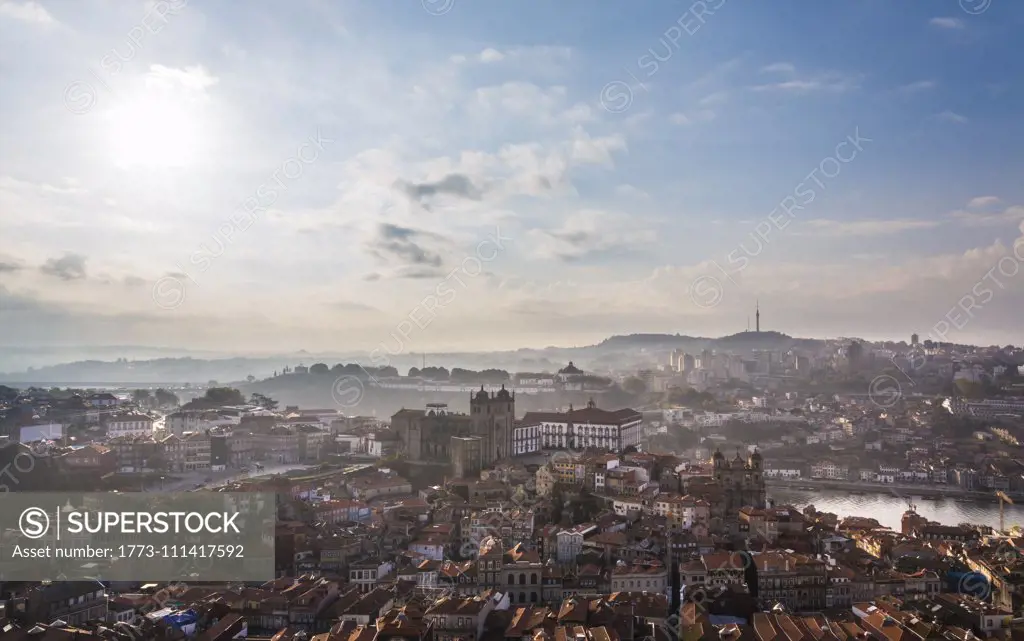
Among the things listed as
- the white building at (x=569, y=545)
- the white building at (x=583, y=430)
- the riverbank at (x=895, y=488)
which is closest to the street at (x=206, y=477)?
the white building at (x=583, y=430)

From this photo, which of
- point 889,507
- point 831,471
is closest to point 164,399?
point 831,471

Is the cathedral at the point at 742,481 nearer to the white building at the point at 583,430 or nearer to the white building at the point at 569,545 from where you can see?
the white building at the point at 569,545

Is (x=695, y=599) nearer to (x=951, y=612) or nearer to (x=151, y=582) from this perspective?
(x=951, y=612)

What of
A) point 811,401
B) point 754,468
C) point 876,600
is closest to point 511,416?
point 754,468

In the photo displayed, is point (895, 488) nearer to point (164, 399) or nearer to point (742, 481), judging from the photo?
point (742, 481)

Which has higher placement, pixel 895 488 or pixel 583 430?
pixel 583 430

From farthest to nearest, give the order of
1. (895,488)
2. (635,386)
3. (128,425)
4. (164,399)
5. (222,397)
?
(635,386)
(164,399)
(222,397)
(128,425)
(895,488)

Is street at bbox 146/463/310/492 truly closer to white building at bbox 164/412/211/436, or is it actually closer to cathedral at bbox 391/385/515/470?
cathedral at bbox 391/385/515/470
